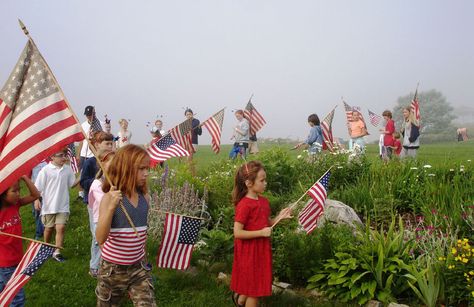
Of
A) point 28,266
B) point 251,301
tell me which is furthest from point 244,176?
point 28,266

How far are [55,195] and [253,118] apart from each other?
27.2ft

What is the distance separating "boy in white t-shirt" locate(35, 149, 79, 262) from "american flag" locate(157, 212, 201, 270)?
2.71 meters

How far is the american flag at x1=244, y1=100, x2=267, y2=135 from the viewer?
46.5 feet

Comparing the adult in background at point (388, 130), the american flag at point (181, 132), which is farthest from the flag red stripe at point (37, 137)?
the adult in background at point (388, 130)

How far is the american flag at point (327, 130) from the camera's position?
1201 centimetres

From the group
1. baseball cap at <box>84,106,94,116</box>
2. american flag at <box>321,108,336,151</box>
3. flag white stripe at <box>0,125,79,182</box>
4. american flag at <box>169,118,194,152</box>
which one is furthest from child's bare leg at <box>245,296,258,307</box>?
american flag at <box>321,108,336,151</box>

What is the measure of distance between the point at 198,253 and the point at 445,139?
4081 cm

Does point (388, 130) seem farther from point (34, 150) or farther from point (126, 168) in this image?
point (34, 150)

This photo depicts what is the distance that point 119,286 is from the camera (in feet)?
12.1

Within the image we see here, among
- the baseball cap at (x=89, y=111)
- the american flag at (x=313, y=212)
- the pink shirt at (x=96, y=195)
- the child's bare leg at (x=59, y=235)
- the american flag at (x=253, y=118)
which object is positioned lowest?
the child's bare leg at (x=59, y=235)

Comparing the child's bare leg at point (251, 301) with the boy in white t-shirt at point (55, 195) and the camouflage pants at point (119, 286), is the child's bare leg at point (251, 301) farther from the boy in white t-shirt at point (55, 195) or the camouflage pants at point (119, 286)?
the boy in white t-shirt at point (55, 195)

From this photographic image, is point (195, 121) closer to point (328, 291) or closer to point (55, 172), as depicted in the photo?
point (55, 172)

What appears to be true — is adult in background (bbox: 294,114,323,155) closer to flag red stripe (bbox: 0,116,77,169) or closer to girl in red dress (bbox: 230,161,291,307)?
girl in red dress (bbox: 230,161,291,307)

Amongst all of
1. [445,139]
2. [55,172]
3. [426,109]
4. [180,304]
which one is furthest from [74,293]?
[426,109]
